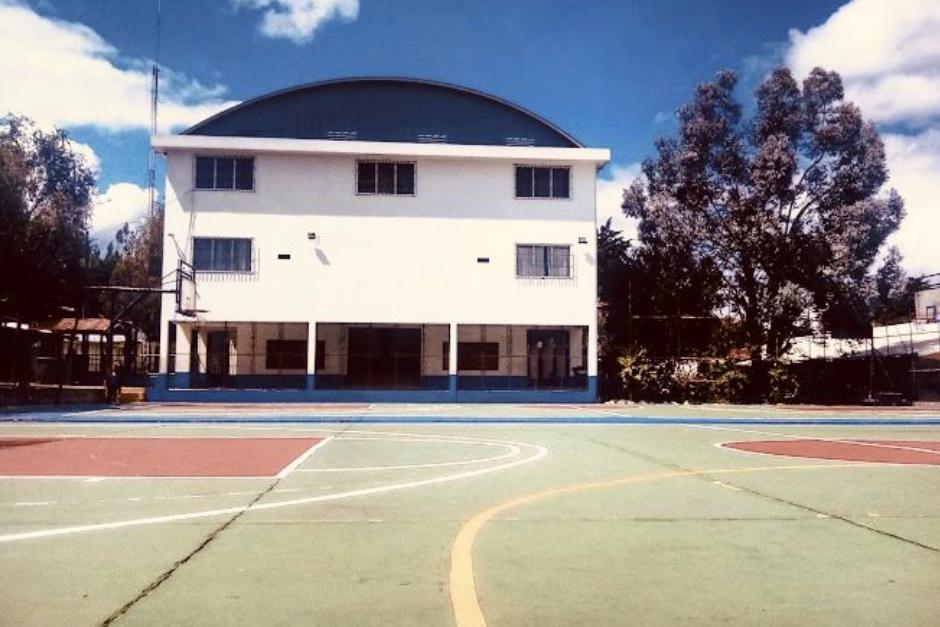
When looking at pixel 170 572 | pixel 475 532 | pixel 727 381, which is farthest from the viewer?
pixel 727 381

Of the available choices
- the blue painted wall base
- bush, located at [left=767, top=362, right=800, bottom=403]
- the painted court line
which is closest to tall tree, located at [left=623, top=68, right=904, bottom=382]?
bush, located at [left=767, top=362, right=800, bottom=403]

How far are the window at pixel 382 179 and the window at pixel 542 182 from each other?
3964mm

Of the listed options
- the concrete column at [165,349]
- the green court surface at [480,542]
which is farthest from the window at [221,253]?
the green court surface at [480,542]

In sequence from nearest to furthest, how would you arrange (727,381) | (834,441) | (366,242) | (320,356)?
1. (834,441)
2. (727,381)
3. (366,242)
4. (320,356)

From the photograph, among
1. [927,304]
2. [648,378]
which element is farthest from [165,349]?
[927,304]

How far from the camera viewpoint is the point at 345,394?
1042 inches

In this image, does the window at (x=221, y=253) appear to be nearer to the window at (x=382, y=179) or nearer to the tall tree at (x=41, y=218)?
the window at (x=382, y=179)

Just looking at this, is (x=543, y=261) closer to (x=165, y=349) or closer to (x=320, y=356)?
(x=320, y=356)

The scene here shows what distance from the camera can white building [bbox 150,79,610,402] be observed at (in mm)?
26719

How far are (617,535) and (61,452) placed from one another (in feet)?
27.5

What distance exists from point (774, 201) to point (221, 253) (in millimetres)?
20496

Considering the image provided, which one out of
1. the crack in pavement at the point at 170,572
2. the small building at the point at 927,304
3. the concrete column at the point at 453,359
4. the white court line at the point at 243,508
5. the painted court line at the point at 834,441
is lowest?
the painted court line at the point at 834,441

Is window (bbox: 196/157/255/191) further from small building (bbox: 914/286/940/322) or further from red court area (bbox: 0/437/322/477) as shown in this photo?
small building (bbox: 914/286/940/322)

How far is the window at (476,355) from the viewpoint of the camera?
2961 cm
